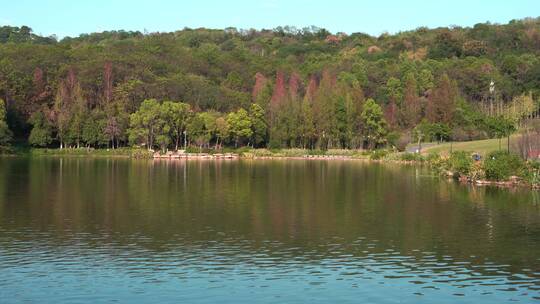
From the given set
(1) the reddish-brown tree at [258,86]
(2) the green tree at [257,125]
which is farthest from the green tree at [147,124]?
(1) the reddish-brown tree at [258,86]

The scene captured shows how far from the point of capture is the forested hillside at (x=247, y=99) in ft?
239

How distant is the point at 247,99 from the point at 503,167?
1979 inches

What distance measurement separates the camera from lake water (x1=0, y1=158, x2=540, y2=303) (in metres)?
15.0

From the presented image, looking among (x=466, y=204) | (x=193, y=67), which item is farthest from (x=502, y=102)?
(x=466, y=204)

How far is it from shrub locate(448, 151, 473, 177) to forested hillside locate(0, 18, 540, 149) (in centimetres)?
2798

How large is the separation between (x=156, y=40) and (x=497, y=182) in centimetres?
8612

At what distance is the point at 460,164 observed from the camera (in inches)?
1618

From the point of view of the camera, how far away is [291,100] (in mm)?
79188

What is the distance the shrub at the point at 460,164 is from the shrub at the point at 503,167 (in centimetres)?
179

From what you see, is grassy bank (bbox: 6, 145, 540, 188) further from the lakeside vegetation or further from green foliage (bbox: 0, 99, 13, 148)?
green foliage (bbox: 0, 99, 13, 148)

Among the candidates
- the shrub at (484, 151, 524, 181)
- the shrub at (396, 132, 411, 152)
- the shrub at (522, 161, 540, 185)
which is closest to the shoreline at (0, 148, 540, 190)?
the shrub at (396, 132, 411, 152)

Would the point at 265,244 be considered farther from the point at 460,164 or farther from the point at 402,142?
the point at 402,142

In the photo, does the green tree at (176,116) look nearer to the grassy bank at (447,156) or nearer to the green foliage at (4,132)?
the grassy bank at (447,156)

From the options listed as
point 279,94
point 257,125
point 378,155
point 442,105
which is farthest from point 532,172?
point 279,94
